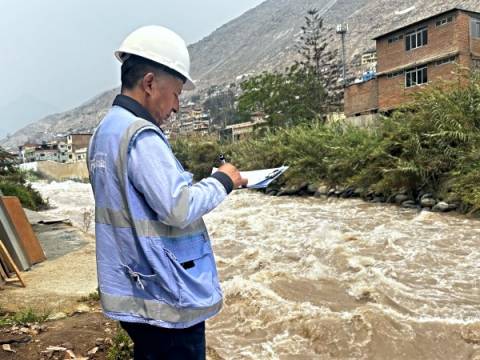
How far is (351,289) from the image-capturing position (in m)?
5.17

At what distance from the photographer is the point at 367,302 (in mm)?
4699

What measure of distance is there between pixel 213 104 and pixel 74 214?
7829 cm

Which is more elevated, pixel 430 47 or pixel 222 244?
pixel 430 47

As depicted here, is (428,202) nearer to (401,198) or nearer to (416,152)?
(401,198)

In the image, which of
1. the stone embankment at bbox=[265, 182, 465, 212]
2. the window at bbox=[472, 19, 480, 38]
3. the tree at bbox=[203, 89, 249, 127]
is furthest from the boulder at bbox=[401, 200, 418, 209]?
the tree at bbox=[203, 89, 249, 127]

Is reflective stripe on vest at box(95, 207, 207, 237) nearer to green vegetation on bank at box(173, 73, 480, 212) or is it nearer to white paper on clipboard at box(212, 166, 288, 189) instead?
white paper on clipboard at box(212, 166, 288, 189)

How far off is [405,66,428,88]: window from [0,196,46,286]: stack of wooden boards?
2084 cm

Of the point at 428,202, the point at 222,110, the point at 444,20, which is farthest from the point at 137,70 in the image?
the point at 222,110

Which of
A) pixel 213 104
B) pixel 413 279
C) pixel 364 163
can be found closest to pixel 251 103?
pixel 364 163

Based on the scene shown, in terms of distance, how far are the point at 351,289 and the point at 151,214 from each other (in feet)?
14.0

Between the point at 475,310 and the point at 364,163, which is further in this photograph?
the point at 364,163

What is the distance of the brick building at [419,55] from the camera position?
824 inches

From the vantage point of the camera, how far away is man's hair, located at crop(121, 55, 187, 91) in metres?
1.44

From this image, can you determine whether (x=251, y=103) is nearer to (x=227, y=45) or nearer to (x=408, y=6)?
(x=408, y=6)
